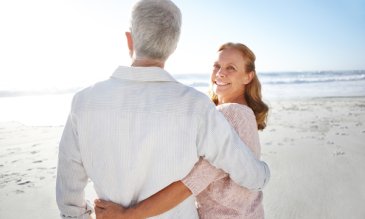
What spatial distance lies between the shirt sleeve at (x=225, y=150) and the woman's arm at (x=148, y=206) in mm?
215

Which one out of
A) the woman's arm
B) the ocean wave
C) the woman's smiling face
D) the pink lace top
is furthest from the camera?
the ocean wave

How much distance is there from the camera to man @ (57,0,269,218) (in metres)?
1.40

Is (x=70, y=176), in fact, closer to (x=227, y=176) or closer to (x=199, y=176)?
(x=199, y=176)

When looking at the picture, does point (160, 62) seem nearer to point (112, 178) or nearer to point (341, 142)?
point (112, 178)

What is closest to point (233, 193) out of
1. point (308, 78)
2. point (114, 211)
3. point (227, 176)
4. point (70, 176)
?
point (227, 176)

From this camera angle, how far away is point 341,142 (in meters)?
6.63

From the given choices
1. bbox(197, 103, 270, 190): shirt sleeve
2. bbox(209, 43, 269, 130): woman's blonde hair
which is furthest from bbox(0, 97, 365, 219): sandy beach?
bbox(197, 103, 270, 190): shirt sleeve

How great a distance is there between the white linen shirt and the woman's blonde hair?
0.91m

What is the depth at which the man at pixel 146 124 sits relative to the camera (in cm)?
140

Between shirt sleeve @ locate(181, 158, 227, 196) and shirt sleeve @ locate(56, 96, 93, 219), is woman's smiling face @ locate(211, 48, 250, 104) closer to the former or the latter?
shirt sleeve @ locate(181, 158, 227, 196)

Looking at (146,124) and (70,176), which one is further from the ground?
(146,124)

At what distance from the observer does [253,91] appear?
250 cm

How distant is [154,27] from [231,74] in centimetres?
110

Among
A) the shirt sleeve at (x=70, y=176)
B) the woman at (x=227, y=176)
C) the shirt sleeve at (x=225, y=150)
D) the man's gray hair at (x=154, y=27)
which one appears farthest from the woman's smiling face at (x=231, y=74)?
the shirt sleeve at (x=70, y=176)
